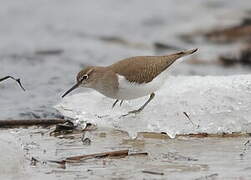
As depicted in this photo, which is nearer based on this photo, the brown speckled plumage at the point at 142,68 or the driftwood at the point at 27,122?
the driftwood at the point at 27,122

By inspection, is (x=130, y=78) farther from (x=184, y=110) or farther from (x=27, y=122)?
(x=27, y=122)

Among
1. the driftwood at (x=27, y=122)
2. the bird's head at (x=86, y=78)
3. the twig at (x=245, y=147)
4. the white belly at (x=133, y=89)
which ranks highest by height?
the bird's head at (x=86, y=78)

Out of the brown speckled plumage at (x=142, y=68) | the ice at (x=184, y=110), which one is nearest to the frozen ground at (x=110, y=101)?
the ice at (x=184, y=110)

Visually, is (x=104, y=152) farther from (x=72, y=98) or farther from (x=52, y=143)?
(x=72, y=98)

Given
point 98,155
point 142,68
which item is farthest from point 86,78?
point 98,155

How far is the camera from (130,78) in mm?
7152

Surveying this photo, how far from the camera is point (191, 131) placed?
266 inches

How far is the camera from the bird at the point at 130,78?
7.10m

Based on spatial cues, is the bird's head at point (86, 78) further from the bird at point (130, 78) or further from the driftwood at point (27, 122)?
the driftwood at point (27, 122)

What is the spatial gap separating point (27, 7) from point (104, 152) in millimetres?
9264

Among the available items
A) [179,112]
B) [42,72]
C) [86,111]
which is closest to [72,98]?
[86,111]

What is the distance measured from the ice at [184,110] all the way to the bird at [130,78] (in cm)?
15

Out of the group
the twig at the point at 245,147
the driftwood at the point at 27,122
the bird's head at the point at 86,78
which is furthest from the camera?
the bird's head at the point at 86,78

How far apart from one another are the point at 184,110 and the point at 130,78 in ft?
1.93
